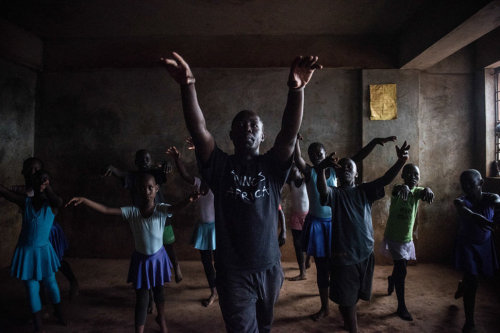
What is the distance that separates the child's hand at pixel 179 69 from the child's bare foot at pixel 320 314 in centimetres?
259

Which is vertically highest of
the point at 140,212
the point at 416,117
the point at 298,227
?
the point at 416,117

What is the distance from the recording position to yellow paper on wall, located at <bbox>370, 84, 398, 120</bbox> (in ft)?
15.5

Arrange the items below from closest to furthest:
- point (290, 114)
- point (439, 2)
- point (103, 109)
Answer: point (290, 114)
point (439, 2)
point (103, 109)

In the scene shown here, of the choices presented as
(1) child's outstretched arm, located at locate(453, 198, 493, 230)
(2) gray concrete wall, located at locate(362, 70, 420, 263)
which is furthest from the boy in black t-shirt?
(2) gray concrete wall, located at locate(362, 70, 420, 263)

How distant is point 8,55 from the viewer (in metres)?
4.51

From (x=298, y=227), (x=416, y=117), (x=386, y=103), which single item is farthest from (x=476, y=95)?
(x=298, y=227)

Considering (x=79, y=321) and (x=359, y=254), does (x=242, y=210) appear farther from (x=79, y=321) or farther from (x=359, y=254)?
(x=79, y=321)

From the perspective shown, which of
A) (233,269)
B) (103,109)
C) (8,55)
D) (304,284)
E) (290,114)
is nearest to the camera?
(290,114)

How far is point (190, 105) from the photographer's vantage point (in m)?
1.48

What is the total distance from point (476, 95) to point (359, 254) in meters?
3.93

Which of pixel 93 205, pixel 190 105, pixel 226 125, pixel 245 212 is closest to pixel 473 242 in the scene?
pixel 245 212

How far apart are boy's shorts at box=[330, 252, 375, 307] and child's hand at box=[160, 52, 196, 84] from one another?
1.84 meters

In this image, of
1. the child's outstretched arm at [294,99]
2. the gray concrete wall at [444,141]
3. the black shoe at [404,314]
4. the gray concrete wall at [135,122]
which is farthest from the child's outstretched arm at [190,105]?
the gray concrete wall at [444,141]

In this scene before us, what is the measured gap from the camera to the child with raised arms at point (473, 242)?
264 centimetres
